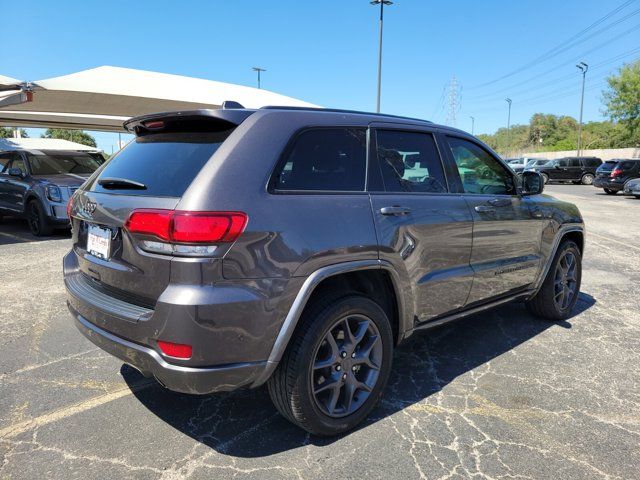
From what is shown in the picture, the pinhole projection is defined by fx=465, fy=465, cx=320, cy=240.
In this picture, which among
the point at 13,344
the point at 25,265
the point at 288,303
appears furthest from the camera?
the point at 25,265

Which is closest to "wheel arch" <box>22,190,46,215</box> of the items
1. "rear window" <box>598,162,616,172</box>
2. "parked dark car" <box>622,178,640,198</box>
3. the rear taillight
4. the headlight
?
the headlight

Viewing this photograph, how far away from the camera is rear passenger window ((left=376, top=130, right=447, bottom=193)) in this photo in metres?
2.92

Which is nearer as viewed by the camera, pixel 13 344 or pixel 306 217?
pixel 306 217

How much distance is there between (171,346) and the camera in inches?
83.0

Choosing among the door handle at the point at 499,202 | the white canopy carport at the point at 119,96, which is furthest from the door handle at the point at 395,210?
the white canopy carport at the point at 119,96

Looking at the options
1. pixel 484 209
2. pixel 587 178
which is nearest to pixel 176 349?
pixel 484 209

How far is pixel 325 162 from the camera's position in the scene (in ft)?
8.54

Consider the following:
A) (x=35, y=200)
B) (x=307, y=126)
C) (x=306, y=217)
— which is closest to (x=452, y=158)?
(x=307, y=126)

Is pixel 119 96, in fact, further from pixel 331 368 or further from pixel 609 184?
pixel 609 184

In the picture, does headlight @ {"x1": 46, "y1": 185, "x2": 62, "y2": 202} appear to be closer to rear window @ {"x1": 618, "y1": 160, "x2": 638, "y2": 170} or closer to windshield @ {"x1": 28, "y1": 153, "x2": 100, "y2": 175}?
windshield @ {"x1": 28, "y1": 153, "x2": 100, "y2": 175}

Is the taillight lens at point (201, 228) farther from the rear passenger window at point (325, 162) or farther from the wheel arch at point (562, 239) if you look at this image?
the wheel arch at point (562, 239)

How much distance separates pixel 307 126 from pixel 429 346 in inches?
89.9

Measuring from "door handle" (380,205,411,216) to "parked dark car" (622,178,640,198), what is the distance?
68.9ft

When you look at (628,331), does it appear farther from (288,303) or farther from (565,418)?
(288,303)
